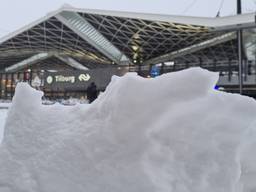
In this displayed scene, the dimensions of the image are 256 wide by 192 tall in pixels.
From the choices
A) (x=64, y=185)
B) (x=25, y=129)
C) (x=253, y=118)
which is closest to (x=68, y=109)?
(x=25, y=129)

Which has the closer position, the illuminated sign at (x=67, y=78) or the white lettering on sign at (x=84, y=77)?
the white lettering on sign at (x=84, y=77)

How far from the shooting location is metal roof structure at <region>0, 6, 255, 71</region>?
36.4 metres

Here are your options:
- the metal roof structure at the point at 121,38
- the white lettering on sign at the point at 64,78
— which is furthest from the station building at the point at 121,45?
the white lettering on sign at the point at 64,78

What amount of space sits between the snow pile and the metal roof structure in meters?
26.7

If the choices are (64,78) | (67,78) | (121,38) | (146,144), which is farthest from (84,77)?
(146,144)

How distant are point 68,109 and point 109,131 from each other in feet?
2.51

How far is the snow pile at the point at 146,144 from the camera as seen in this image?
2.22 m

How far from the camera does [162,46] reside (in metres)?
48.7

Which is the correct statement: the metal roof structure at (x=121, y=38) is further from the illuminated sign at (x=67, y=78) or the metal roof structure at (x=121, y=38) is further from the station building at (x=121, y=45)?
the illuminated sign at (x=67, y=78)

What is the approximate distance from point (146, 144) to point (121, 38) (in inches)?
1718

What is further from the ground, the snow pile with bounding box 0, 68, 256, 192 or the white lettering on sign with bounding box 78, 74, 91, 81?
the white lettering on sign with bounding box 78, 74, 91, 81

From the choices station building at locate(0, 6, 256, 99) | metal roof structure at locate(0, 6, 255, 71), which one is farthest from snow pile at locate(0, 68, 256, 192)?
metal roof structure at locate(0, 6, 255, 71)

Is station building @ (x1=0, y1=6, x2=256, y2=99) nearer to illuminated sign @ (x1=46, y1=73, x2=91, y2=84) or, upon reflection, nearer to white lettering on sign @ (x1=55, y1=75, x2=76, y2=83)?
illuminated sign @ (x1=46, y1=73, x2=91, y2=84)

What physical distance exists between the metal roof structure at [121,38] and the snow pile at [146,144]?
26.7 metres
